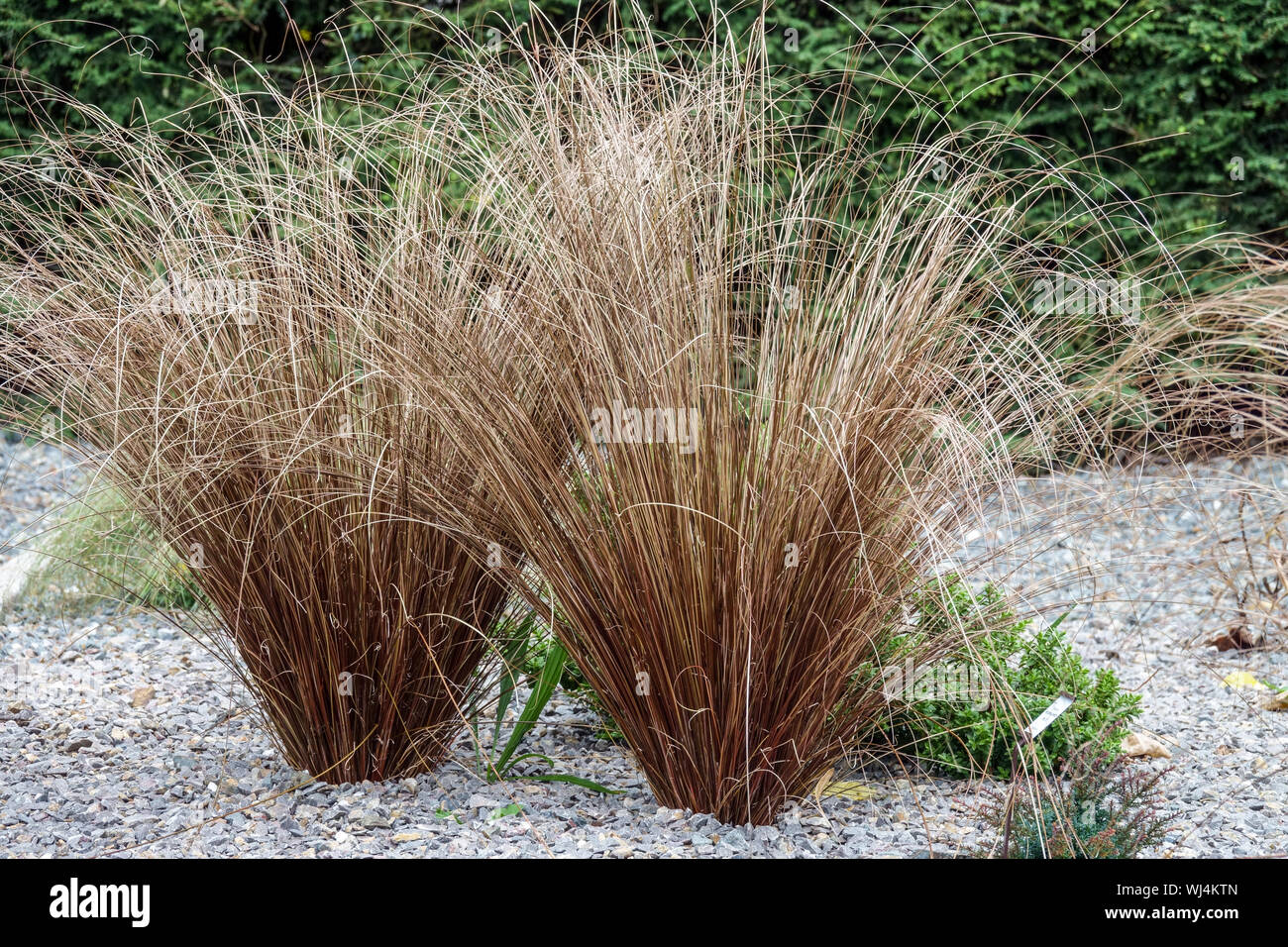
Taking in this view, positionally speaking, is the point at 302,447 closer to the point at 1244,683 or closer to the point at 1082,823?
the point at 1082,823

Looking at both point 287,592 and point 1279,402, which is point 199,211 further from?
point 1279,402

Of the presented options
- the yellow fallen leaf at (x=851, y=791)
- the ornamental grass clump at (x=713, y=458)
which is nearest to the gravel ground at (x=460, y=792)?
the yellow fallen leaf at (x=851, y=791)

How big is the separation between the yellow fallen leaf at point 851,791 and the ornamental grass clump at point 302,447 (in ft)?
2.83

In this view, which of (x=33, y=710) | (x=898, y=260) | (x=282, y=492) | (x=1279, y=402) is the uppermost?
(x=898, y=260)

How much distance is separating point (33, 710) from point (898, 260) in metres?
2.80

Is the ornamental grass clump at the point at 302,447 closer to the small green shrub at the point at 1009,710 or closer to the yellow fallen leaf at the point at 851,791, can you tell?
the yellow fallen leaf at the point at 851,791

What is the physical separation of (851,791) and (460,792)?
94 cm

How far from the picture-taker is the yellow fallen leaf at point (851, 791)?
8.75ft

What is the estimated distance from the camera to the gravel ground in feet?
7.79

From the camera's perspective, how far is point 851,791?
2699mm

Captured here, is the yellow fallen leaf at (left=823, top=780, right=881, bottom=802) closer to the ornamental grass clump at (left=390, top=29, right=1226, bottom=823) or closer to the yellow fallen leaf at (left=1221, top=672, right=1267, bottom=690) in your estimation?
the ornamental grass clump at (left=390, top=29, right=1226, bottom=823)

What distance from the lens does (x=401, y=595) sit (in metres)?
2.39
